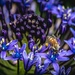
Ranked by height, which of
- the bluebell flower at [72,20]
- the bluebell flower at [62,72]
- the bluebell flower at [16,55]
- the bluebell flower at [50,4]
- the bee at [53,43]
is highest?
the bluebell flower at [50,4]

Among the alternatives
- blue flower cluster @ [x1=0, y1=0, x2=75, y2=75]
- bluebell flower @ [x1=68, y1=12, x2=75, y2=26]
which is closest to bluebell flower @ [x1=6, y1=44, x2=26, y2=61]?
blue flower cluster @ [x1=0, y1=0, x2=75, y2=75]

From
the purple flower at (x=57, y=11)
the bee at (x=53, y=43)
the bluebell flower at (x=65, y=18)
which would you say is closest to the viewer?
the bee at (x=53, y=43)

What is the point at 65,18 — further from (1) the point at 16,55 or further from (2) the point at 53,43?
(1) the point at 16,55

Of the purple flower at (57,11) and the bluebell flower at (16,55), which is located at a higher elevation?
the purple flower at (57,11)

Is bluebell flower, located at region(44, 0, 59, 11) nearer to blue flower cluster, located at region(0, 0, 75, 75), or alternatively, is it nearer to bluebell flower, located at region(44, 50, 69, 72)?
blue flower cluster, located at region(0, 0, 75, 75)

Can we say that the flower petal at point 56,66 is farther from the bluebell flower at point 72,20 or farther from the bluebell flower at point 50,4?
the bluebell flower at point 50,4

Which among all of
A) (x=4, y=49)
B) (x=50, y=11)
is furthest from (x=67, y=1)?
(x=4, y=49)

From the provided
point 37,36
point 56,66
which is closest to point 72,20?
point 37,36

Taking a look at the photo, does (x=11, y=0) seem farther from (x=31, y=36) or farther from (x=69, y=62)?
(x=69, y=62)

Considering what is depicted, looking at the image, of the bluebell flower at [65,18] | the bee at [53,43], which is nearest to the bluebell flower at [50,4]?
the bluebell flower at [65,18]
